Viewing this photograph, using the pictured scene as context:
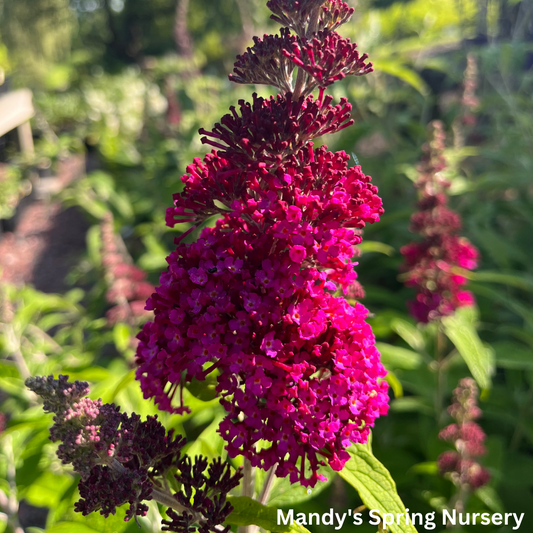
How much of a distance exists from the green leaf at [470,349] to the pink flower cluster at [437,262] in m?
0.08

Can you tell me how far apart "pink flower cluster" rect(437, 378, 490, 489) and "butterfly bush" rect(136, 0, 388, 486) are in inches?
45.1

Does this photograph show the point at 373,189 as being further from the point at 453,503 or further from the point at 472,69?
the point at 472,69

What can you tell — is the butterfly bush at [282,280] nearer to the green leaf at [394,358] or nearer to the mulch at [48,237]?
the green leaf at [394,358]

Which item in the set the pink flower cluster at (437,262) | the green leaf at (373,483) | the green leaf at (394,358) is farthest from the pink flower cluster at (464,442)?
the green leaf at (373,483)

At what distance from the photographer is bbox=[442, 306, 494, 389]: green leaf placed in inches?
86.6

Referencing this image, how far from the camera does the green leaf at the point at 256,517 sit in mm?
1040

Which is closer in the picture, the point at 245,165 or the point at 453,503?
the point at 245,165

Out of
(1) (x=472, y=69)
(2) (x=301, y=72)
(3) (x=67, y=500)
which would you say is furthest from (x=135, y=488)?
(1) (x=472, y=69)

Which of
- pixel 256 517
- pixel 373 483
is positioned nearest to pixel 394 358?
pixel 373 483

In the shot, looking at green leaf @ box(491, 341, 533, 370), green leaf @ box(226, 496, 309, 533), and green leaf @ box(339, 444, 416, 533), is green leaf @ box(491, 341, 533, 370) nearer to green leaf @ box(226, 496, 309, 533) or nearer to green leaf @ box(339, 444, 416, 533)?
green leaf @ box(339, 444, 416, 533)

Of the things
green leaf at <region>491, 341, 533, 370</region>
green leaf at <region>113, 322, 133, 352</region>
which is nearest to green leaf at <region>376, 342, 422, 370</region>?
green leaf at <region>491, 341, 533, 370</region>

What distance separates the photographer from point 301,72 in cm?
111

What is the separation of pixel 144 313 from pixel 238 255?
2721 mm

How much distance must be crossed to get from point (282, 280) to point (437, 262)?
1727 millimetres
